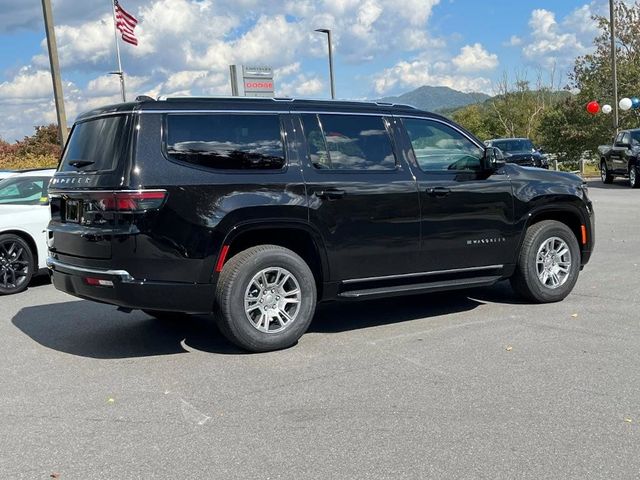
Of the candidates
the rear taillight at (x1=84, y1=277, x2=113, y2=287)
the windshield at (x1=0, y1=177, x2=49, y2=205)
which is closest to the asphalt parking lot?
the rear taillight at (x1=84, y1=277, x2=113, y2=287)

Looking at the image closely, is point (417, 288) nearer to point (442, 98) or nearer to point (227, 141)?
point (227, 141)

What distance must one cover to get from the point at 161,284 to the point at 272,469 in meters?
2.13

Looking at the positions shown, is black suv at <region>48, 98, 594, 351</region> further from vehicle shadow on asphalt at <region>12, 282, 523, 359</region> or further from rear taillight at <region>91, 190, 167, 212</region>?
vehicle shadow on asphalt at <region>12, 282, 523, 359</region>

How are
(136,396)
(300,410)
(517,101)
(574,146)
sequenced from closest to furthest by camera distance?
(300,410) → (136,396) → (574,146) → (517,101)

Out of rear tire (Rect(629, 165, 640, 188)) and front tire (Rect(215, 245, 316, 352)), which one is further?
rear tire (Rect(629, 165, 640, 188))

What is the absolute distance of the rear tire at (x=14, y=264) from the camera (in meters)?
8.99

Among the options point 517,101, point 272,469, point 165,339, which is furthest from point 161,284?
point 517,101

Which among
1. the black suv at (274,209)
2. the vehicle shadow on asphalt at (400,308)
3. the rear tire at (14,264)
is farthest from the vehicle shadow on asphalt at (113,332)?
the rear tire at (14,264)

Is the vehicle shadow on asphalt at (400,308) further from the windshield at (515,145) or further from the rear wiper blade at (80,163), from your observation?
the windshield at (515,145)

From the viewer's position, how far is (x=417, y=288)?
6.39 m

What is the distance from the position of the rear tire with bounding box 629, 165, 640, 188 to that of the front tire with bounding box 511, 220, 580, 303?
615 inches

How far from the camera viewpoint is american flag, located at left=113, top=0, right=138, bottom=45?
2577cm

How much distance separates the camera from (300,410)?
444 cm

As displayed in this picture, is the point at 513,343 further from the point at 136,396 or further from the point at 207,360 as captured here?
the point at 136,396
